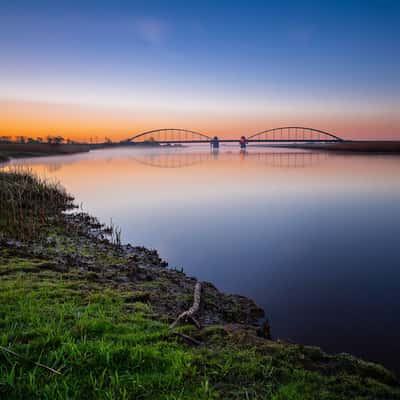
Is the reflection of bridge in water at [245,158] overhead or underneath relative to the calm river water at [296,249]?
overhead

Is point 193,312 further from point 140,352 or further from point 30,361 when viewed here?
point 30,361

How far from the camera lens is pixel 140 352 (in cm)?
353

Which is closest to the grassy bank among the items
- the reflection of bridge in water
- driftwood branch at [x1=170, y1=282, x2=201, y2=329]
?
driftwood branch at [x1=170, y1=282, x2=201, y2=329]

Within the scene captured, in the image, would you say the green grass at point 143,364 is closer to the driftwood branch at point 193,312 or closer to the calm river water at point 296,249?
the driftwood branch at point 193,312

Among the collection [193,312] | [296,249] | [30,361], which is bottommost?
[296,249]

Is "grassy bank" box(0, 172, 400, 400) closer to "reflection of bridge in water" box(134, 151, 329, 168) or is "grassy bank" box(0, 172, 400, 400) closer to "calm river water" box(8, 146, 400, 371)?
"calm river water" box(8, 146, 400, 371)

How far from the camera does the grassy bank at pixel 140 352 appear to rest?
3.05 meters

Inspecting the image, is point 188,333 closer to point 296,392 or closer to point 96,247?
point 296,392

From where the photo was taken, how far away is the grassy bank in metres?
3.05

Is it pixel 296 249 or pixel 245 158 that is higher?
pixel 245 158

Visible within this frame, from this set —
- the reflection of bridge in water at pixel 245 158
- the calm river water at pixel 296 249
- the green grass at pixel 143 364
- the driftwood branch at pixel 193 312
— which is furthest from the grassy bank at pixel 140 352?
the reflection of bridge in water at pixel 245 158

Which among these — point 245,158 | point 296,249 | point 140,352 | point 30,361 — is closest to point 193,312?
point 140,352

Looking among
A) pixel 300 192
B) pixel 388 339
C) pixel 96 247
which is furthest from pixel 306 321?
pixel 300 192

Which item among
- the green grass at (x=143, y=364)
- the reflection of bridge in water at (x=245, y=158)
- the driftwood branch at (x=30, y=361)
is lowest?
the green grass at (x=143, y=364)
